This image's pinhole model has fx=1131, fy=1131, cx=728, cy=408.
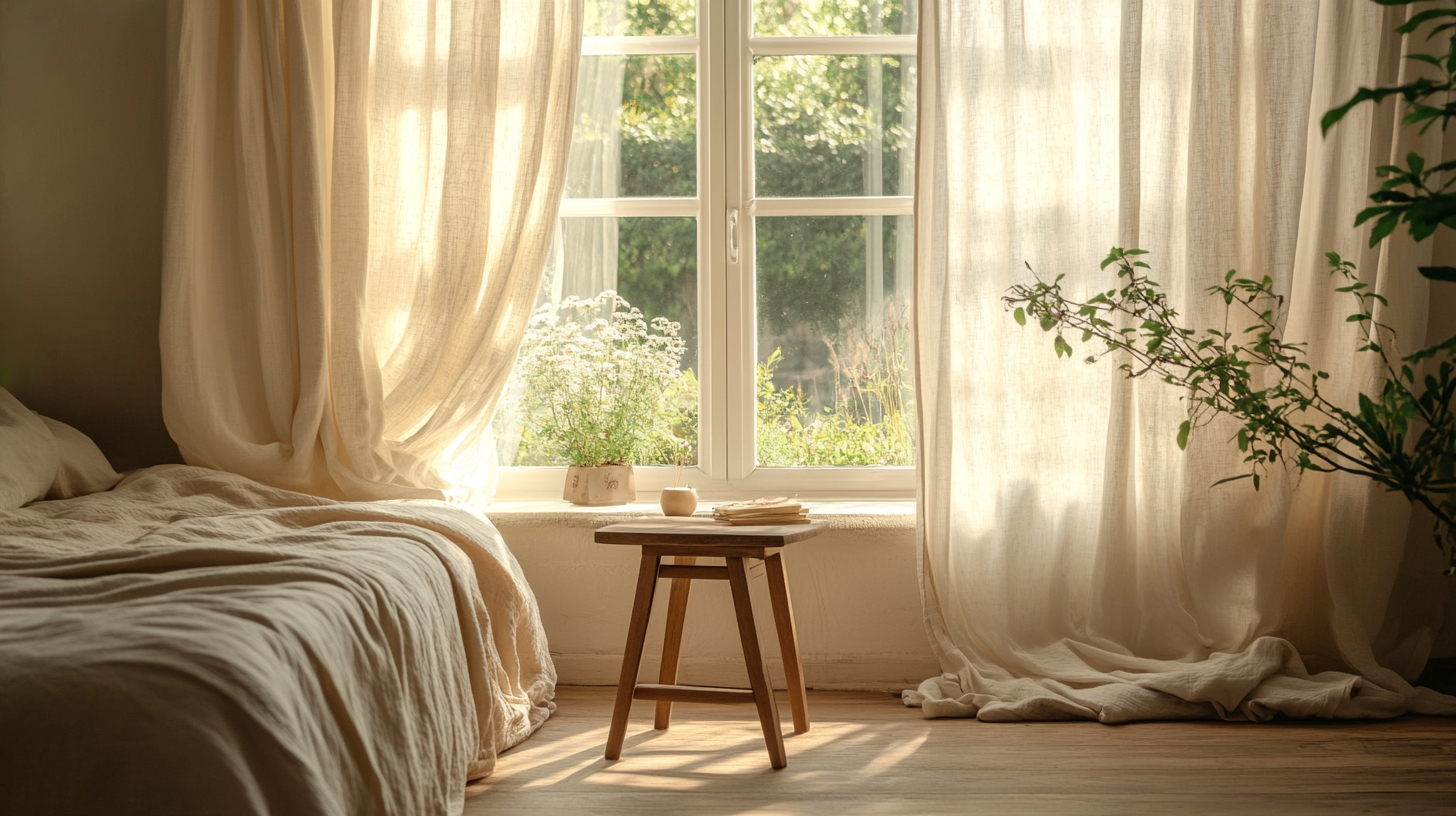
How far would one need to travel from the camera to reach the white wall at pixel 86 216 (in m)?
3.10

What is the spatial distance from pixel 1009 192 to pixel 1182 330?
55 centimetres

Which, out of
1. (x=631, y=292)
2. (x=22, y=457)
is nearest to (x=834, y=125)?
(x=631, y=292)

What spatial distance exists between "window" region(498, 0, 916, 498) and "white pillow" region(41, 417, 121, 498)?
3.36 ft

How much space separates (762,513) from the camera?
2.61 metres

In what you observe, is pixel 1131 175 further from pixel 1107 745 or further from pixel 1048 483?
pixel 1107 745

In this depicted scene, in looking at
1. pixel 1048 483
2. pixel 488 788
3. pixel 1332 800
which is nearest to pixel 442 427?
pixel 488 788

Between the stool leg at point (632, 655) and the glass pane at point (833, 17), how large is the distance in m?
1.66

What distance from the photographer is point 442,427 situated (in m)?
2.94

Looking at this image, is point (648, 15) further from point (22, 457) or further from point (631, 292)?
point (22, 457)

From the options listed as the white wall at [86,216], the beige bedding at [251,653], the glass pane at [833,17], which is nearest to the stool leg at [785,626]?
the beige bedding at [251,653]

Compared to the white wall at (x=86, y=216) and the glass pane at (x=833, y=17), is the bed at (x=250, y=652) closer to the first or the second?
the white wall at (x=86, y=216)

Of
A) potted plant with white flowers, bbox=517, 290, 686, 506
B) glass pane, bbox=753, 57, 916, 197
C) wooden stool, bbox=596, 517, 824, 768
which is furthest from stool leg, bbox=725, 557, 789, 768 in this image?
glass pane, bbox=753, 57, 916, 197

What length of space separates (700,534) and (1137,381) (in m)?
1.24

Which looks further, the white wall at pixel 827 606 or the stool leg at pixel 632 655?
the white wall at pixel 827 606
